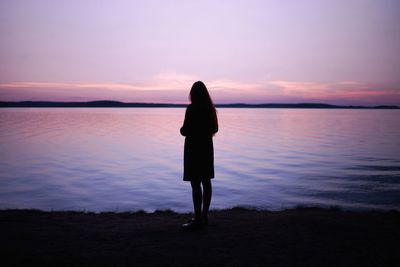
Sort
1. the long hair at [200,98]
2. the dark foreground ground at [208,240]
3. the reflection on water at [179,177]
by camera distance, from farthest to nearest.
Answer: the reflection on water at [179,177] → the long hair at [200,98] → the dark foreground ground at [208,240]

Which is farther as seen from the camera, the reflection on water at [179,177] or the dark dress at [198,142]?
the reflection on water at [179,177]

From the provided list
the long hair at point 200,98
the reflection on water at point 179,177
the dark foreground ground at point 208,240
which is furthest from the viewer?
the reflection on water at point 179,177

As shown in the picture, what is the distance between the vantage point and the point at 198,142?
6312 millimetres

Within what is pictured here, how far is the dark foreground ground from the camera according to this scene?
16.7 ft

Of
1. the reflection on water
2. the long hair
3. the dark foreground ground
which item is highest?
the long hair

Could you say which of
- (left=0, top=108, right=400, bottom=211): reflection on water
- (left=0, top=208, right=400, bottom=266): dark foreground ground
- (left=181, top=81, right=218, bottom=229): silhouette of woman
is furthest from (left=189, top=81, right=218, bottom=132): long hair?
(left=0, top=108, right=400, bottom=211): reflection on water

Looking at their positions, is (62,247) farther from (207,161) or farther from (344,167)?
(344,167)

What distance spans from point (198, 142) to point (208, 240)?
1.68 m

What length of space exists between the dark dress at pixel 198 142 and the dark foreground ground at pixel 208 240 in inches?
43.0

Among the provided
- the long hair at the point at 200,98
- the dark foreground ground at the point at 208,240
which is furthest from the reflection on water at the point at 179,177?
the long hair at the point at 200,98

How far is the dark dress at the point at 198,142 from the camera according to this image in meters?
6.25

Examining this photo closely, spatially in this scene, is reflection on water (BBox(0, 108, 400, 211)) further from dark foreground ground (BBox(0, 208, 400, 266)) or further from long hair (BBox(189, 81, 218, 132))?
long hair (BBox(189, 81, 218, 132))

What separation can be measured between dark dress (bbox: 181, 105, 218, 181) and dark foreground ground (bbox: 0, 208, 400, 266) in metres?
1.09

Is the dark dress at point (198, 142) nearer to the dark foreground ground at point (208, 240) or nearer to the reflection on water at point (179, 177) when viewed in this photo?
the dark foreground ground at point (208, 240)
